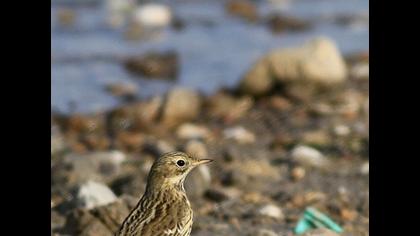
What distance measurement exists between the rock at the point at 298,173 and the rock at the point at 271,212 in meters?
1.34

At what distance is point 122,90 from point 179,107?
2032mm

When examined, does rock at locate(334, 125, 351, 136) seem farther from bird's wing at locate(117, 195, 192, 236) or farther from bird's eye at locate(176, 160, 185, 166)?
bird's wing at locate(117, 195, 192, 236)

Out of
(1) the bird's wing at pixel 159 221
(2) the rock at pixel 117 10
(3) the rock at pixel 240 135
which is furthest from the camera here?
(2) the rock at pixel 117 10

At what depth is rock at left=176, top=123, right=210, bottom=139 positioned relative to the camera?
11.4 meters

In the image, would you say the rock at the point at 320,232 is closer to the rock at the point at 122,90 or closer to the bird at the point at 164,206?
Result: the bird at the point at 164,206

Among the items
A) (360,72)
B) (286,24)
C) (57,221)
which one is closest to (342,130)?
(360,72)

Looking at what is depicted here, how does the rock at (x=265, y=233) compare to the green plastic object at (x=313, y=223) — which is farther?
the green plastic object at (x=313, y=223)

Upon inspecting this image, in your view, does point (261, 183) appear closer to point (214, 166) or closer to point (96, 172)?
point (214, 166)

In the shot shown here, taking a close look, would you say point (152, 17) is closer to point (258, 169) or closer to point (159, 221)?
point (258, 169)

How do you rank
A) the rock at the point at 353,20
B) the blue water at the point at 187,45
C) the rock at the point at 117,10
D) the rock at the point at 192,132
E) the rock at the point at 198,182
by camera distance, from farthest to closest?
the rock at the point at 117,10 < the rock at the point at 353,20 < the blue water at the point at 187,45 < the rock at the point at 192,132 < the rock at the point at 198,182

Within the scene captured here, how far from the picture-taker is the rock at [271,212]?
8.00 m

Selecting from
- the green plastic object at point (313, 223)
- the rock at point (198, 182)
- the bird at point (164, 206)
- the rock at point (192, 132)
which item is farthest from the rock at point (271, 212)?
the rock at point (192, 132)

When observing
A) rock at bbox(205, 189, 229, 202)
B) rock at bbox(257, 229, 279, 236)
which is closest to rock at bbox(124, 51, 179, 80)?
rock at bbox(205, 189, 229, 202)
